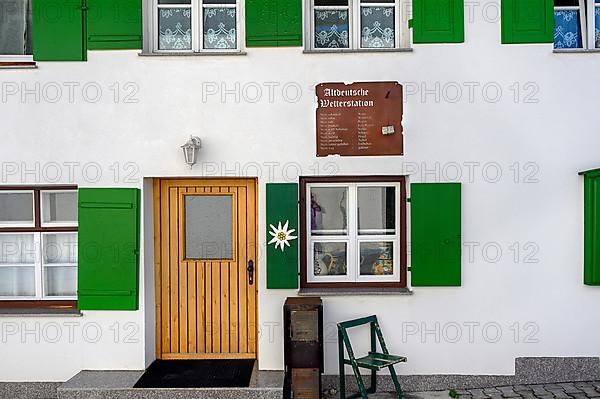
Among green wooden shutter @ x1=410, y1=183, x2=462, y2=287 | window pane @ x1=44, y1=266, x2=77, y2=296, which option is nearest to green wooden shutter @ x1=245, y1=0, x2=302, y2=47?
green wooden shutter @ x1=410, y1=183, x2=462, y2=287

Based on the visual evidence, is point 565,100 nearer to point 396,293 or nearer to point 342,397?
point 396,293

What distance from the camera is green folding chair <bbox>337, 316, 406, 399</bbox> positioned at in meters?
5.57

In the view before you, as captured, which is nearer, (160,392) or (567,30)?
(160,392)

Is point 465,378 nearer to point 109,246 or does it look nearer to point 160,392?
point 160,392

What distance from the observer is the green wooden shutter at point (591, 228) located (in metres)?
5.84

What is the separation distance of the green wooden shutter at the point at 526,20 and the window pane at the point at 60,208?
15.8 feet

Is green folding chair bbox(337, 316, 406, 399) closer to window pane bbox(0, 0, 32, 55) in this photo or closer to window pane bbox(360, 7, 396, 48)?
window pane bbox(360, 7, 396, 48)

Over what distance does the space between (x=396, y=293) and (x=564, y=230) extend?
6.03ft

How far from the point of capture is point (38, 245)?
246 inches

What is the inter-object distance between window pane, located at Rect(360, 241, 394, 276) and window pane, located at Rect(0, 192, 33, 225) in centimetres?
355

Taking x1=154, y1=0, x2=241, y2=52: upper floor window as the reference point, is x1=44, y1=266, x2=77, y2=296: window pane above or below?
below

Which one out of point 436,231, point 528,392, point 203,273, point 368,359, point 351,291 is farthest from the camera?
point 203,273

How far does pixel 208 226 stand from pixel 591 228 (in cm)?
393

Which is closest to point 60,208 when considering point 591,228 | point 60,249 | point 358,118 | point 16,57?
point 60,249
